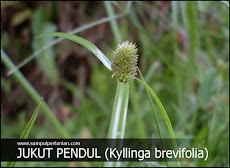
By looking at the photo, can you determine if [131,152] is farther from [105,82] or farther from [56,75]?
[105,82]

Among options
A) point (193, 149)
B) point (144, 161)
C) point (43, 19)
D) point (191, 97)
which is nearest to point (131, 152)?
point (144, 161)

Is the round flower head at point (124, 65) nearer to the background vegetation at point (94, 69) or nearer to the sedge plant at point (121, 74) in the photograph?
the sedge plant at point (121, 74)

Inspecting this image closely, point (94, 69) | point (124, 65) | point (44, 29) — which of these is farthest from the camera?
point (94, 69)

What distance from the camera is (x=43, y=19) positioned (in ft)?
4.91

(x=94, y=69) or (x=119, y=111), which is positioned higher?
(x=94, y=69)

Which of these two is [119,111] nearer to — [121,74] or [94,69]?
[121,74]

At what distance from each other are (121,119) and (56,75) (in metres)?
1.00

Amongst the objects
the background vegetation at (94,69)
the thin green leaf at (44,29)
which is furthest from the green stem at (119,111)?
the thin green leaf at (44,29)

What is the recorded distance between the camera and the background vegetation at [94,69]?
1.34m

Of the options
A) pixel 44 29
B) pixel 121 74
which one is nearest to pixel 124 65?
pixel 121 74

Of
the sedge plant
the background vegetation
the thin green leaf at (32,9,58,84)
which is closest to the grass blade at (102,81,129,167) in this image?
the sedge plant

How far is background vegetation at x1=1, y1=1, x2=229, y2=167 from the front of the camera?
1.34m

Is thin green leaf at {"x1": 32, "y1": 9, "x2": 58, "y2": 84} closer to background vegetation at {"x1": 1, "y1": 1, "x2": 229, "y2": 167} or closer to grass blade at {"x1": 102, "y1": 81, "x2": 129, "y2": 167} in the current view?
background vegetation at {"x1": 1, "y1": 1, "x2": 229, "y2": 167}

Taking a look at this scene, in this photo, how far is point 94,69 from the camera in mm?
1754
